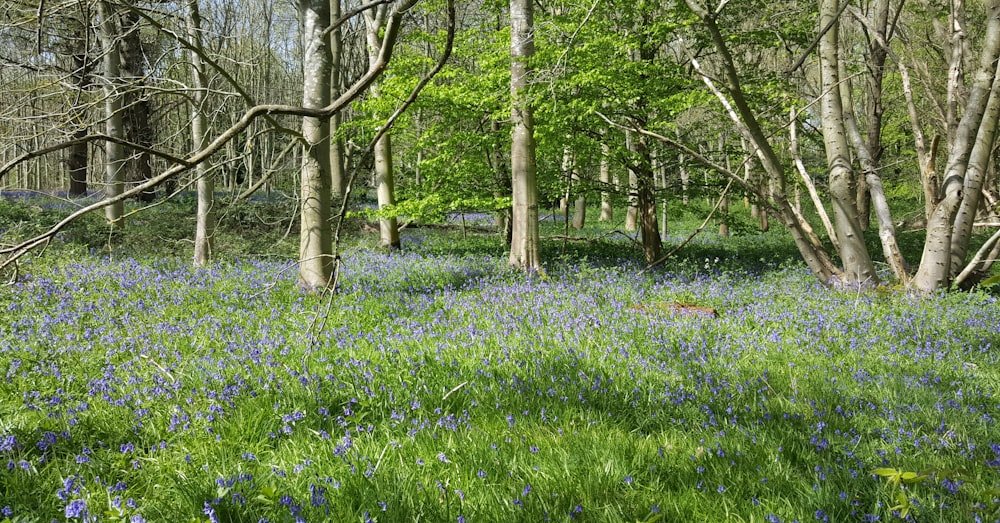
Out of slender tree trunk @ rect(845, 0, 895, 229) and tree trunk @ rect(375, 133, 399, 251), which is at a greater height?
slender tree trunk @ rect(845, 0, 895, 229)

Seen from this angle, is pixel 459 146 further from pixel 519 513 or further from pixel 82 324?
pixel 519 513

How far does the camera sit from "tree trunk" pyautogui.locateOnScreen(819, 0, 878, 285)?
7.98m

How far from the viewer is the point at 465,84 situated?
34.2 ft

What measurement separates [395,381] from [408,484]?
1.40 meters

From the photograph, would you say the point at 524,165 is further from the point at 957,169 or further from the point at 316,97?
the point at 957,169

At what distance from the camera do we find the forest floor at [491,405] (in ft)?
8.39

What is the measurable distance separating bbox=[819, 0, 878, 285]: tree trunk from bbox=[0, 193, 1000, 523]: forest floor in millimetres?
782

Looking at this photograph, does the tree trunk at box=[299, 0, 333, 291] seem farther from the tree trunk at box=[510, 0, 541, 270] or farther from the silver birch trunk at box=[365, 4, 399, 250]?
the silver birch trunk at box=[365, 4, 399, 250]

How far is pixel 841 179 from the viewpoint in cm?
800

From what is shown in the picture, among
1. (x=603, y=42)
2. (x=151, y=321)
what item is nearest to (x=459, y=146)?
(x=603, y=42)

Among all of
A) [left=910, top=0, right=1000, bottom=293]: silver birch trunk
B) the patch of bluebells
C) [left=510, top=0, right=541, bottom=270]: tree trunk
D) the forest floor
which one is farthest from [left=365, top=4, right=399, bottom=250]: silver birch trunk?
[left=910, top=0, right=1000, bottom=293]: silver birch trunk

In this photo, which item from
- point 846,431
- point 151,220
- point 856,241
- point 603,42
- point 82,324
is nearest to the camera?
point 846,431

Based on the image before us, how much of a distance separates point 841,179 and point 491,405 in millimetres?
6696

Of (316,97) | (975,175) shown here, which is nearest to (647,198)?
(975,175)
